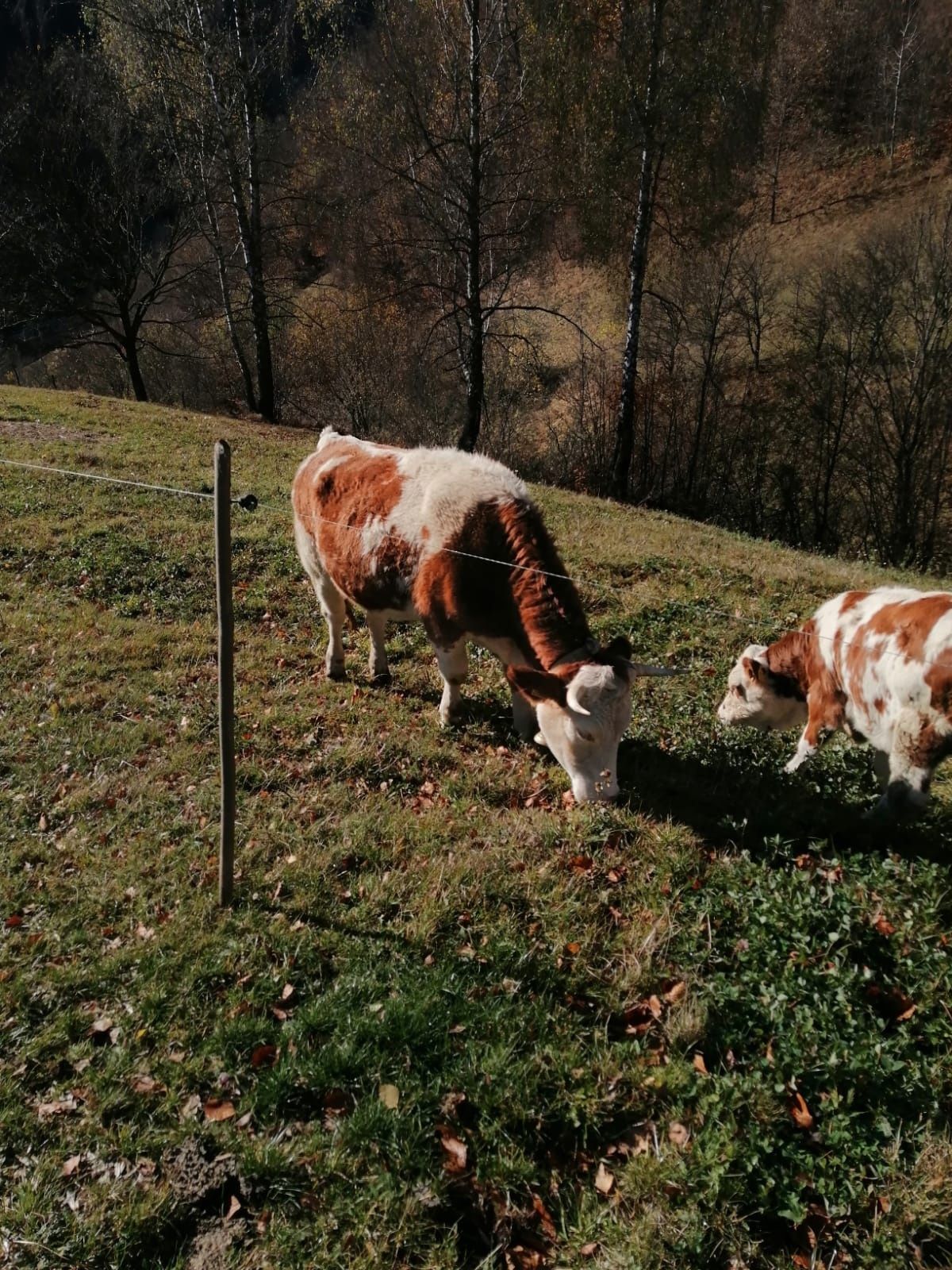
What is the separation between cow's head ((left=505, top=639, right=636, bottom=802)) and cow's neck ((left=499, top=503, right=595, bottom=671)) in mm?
257

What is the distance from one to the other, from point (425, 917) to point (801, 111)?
66258 mm

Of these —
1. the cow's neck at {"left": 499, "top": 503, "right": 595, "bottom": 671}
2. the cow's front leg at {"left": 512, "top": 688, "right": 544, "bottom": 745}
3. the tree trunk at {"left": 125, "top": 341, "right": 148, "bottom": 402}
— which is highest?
the tree trunk at {"left": 125, "top": 341, "right": 148, "bottom": 402}

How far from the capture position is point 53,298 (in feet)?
93.9

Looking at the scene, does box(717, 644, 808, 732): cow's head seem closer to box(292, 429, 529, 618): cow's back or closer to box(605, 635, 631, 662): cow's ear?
box(605, 635, 631, 662): cow's ear

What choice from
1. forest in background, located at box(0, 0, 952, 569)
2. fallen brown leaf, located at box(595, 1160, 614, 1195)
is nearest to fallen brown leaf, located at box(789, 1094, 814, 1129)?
fallen brown leaf, located at box(595, 1160, 614, 1195)

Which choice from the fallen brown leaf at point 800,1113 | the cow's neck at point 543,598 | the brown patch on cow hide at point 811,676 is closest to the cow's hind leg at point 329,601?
the cow's neck at point 543,598

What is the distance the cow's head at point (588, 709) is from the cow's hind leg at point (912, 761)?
197cm

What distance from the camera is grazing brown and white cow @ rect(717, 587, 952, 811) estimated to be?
5.01 m

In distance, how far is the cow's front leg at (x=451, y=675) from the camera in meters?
6.45

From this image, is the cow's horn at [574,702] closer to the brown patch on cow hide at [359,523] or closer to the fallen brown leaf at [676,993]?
the fallen brown leaf at [676,993]

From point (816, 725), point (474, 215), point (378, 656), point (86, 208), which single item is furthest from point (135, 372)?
point (816, 725)

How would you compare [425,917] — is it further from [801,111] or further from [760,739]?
[801,111]

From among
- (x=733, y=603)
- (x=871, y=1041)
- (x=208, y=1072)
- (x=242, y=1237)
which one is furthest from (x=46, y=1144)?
(x=733, y=603)

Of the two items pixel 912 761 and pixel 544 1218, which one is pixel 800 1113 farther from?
pixel 912 761
